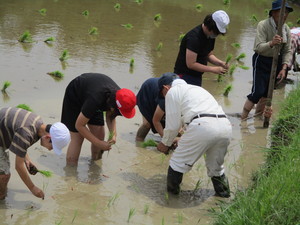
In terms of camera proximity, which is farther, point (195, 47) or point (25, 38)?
point (25, 38)

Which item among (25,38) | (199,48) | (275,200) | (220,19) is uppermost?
(220,19)

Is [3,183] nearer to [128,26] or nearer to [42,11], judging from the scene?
[128,26]

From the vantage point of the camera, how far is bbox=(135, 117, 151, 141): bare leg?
5.85 m

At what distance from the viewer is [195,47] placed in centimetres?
563

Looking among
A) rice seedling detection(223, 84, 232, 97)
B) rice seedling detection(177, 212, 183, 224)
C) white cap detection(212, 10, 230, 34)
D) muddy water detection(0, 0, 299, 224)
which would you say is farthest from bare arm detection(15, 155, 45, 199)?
rice seedling detection(223, 84, 232, 97)

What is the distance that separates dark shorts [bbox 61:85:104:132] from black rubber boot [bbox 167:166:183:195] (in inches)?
38.6

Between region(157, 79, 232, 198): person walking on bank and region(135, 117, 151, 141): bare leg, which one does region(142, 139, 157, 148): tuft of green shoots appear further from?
region(157, 79, 232, 198): person walking on bank

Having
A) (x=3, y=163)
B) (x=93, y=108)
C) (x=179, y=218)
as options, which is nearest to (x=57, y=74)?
(x=93, y=108)

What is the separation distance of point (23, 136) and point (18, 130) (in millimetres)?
69

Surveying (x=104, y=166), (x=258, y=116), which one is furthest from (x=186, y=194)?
(x=258, y=116)

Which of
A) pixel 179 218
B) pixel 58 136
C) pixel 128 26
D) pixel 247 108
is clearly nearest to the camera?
pixel 58 136

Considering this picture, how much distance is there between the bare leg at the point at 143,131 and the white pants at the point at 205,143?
136cm

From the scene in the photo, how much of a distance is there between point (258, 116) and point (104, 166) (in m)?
2.83

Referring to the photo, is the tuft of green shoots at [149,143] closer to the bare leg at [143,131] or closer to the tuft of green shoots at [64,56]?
the bare leg at [143,131]
